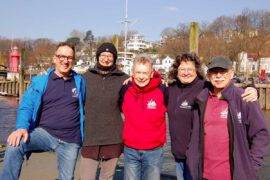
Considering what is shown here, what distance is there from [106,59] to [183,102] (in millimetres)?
1086

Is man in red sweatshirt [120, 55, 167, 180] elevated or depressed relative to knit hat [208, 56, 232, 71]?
depressed

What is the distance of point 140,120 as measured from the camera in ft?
13.3

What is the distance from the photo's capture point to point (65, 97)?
13.0 ft

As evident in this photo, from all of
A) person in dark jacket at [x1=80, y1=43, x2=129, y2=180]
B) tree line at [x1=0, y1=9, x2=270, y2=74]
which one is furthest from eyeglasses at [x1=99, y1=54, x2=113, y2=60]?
tree line at [x1=0, y1=9, x2=270, y2=74]

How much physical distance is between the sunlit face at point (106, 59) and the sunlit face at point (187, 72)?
0.88 metres

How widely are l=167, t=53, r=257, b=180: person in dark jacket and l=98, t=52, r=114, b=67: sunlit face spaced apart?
80 cm

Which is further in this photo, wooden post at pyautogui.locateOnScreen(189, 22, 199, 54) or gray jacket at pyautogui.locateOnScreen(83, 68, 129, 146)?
wooden post at pyautogui.locateOnScreen(189, 22, 199, 54)

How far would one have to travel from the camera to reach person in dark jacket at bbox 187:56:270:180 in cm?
338

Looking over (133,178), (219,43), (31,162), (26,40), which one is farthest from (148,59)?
(26,40)

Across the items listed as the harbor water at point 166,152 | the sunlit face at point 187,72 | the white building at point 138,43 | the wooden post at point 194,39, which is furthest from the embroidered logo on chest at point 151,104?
the white building at point 138,43

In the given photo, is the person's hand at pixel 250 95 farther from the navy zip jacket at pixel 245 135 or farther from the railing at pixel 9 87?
the railing at pixel 9 87

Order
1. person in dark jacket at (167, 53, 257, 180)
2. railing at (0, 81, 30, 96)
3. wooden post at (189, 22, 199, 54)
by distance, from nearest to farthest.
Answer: person in dark jacket at (167, 53, 257, 180) → wooden post at (189, 22, 199, 54) → railing at (0, 81, 30, 96)

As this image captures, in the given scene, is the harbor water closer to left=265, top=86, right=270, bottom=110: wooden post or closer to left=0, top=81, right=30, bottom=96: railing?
left=265, top=86, right=270, bottom=110: wooden post

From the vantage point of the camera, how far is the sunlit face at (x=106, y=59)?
4.34 m
